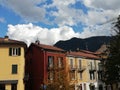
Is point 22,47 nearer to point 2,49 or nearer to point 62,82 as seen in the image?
point 2,49

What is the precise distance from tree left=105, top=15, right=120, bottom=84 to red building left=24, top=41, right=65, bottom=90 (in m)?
11.2

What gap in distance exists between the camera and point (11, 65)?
208ft

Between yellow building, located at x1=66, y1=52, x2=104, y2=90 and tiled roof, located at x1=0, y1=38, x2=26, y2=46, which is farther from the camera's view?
yellow building, located at x1=66, y1=52, x2=104, y2=90

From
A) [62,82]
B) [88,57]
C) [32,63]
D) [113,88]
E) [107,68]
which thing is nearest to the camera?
[62,82]

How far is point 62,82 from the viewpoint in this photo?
6238 centimetres

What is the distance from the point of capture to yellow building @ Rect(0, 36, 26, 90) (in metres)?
62.7

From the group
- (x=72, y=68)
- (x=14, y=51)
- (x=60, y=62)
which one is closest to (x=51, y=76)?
(x=60, y=62)

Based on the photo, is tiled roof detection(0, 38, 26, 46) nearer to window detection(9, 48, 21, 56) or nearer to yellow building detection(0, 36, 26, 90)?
yellow building detection(0, 36, 26, 90)

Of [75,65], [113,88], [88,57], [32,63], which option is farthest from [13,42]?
[113,88]

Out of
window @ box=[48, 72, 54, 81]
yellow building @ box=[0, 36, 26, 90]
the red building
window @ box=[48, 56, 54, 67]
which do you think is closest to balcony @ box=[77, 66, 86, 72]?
the red building

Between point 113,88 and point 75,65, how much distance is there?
23.1 m

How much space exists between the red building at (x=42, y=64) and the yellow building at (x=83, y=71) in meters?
3.92

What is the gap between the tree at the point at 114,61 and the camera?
6550 cm

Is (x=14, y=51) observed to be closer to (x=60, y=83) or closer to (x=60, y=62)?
(x=60, y=83)
